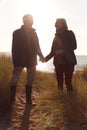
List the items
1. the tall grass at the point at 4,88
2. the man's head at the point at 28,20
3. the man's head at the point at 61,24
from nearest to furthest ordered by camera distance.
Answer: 1. the tall grass at the point at 4,88
2. the man's head at the point at 28,20
3. the man's head at the point at 61,24

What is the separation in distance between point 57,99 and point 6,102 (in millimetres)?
919

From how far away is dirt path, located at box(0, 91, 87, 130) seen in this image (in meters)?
6.99

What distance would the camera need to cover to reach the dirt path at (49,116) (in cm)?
699

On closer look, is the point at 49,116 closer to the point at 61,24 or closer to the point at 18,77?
the point at 18,77

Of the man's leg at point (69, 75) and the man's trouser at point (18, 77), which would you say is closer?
the man's trouser at point (18, 77)

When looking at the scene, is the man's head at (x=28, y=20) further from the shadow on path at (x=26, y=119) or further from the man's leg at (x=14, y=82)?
the shadow on path at (x=26, y=119)

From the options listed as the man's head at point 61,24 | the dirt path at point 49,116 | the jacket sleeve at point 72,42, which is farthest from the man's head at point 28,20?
the dirt path at point 49,116

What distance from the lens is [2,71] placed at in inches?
Result: 350

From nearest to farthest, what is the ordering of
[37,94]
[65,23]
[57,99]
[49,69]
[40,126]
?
[40,126] < [57,99] < [65,23] < [37,94] < [49,69]

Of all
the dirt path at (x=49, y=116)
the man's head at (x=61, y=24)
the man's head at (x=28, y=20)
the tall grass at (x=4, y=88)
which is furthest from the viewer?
the man's head at (x=61, y=24)

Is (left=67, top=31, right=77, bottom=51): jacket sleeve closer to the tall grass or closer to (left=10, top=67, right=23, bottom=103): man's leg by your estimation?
(left=10, top=67, right=23, bottom=103): man's leg

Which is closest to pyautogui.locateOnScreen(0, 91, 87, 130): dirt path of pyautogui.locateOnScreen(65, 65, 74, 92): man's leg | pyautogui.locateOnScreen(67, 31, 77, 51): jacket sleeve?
pyautogui.locateOnScreen(65, 65, 74, 92): man's leg

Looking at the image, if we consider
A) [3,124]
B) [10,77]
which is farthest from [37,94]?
[3,124]

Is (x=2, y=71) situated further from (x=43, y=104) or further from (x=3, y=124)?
(x=3, y=124)
